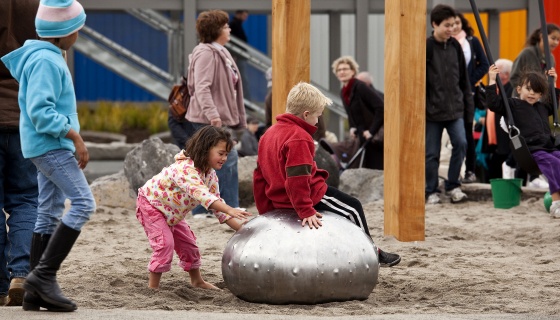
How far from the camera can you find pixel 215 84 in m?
9.98

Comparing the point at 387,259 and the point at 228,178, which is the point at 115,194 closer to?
the point at 228,178

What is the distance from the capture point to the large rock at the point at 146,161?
11.0 m

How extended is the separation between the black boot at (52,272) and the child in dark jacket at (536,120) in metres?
5.48

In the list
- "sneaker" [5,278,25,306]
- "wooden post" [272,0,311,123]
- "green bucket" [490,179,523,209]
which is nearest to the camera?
"sneaker" [5,278,25,306]

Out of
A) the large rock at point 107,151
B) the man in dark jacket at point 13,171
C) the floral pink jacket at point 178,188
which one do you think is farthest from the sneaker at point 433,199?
the large rock at point 107,151

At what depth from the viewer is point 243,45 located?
16.9m

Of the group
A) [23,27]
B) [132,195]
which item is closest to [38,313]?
[23,27]

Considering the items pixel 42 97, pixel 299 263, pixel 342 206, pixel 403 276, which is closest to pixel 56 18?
pixel 42 97

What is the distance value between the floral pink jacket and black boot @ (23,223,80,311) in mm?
1008

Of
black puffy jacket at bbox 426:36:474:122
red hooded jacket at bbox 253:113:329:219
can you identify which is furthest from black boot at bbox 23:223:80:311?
black puffy jacket at bbox 426:36:474:122

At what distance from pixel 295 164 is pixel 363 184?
5.82 metres

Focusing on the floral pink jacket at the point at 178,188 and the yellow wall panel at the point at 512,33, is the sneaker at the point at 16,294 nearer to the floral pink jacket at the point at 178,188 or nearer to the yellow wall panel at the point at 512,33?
the floral pink jacket at the point at 178,188

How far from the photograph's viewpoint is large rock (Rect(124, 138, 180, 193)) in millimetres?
11023

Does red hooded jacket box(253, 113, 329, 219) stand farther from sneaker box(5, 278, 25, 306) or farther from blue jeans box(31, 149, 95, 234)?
sneaker box(5, 278, 25, 306)
